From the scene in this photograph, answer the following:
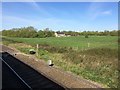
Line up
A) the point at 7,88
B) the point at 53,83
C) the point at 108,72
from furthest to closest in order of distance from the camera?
the point at 108,72
the point at 53,83
the point at 7,88

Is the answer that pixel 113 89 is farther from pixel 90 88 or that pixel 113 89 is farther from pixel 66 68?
pixel 66 68

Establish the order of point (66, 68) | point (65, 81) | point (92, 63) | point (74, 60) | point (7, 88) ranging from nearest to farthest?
point (7, 88)
point (65, 81)
point (66, 68)
point (92, 63)
point (74, 60)

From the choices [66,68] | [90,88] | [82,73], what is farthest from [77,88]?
[66,68]

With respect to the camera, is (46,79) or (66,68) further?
(66,68)

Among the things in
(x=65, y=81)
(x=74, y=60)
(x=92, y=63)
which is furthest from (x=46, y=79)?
(x=74, y=60)

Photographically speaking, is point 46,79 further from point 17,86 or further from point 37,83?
point 17,86

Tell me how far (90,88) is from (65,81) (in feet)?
7.64

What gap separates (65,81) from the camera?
47.1ft

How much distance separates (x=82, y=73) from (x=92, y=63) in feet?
13.3

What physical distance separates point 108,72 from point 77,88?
184 inches

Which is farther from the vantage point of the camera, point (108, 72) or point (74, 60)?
point (74, 60)

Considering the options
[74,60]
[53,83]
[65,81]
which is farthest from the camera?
[74,60]

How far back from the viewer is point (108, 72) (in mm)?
16609

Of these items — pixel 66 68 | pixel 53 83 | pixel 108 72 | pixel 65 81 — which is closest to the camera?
pixel 53 83
